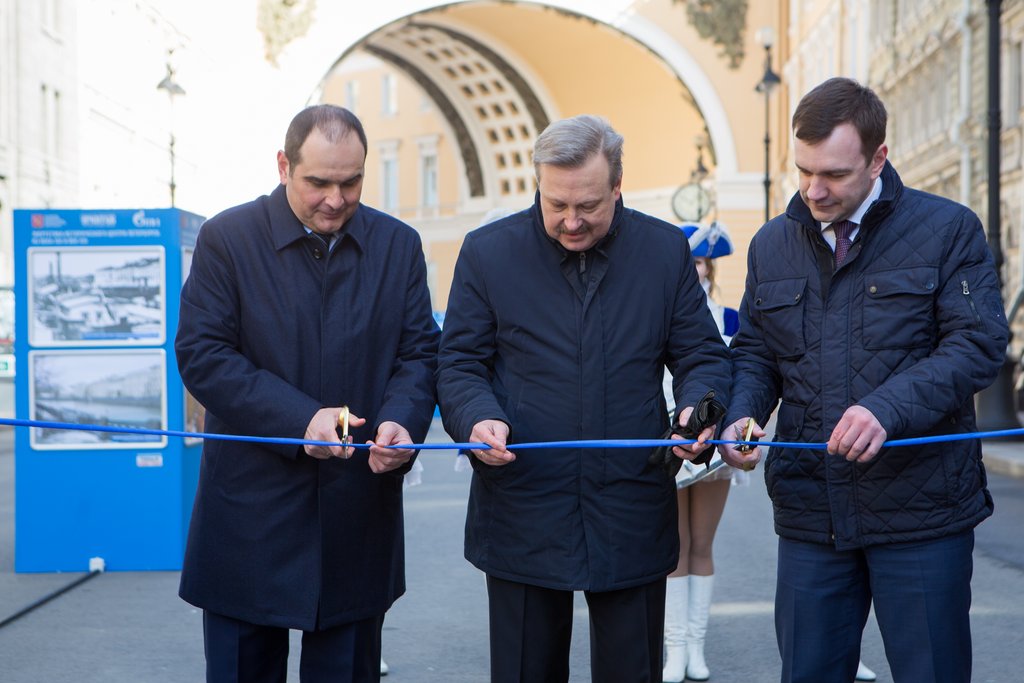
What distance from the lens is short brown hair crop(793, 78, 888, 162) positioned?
3.61 metres

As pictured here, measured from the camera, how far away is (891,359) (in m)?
3.63

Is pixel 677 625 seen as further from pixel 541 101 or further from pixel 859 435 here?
pixel 541 101

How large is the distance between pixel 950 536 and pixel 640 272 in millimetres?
1073

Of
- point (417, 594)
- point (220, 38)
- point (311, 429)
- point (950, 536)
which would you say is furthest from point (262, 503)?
point (220, 38)

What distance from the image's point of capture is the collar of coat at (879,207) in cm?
368

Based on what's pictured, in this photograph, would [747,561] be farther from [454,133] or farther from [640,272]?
[454,133]

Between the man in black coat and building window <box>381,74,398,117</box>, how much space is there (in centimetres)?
5278

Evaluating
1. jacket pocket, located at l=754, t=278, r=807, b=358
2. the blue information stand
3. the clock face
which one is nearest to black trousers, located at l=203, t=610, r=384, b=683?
jacket pocket, located at l=754, t=278, r=807, b=358

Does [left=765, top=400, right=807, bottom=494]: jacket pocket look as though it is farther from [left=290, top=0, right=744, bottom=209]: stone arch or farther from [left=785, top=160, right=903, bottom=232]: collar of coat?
[left=290, top=0, right=744, bottom=209]: stone arch

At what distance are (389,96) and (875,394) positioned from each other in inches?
2121

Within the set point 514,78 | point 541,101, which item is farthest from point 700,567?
point 514,78

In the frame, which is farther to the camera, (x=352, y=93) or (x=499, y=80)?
(x=352, y=93)

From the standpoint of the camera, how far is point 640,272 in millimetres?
3773

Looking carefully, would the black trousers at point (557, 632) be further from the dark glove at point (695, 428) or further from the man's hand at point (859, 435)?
the man's hand at point (859, 435)
